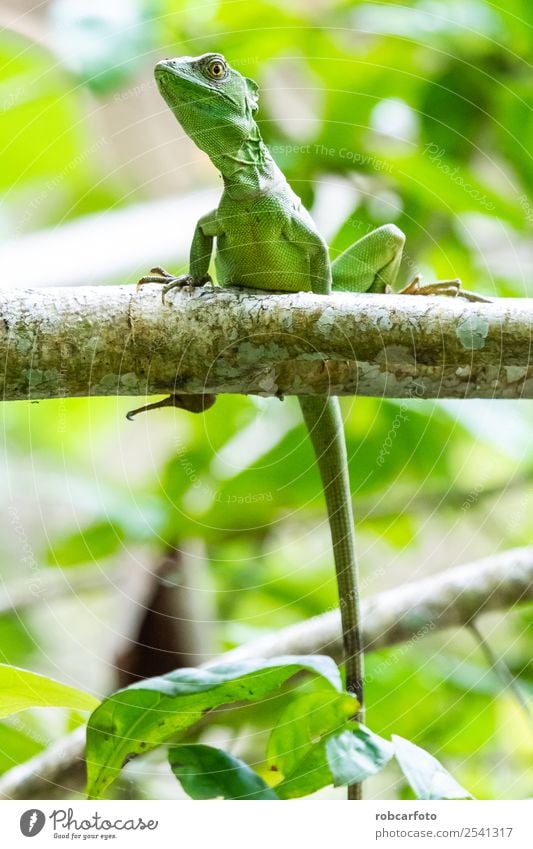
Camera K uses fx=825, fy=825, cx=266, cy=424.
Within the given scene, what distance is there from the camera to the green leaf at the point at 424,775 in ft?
5.23

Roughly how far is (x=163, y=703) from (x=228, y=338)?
747 mm

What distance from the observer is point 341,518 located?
2.20 m

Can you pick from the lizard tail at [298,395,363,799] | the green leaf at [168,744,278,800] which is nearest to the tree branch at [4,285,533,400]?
the lizard tail at [298,395,363,799]

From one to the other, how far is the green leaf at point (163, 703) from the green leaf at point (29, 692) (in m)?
0.06

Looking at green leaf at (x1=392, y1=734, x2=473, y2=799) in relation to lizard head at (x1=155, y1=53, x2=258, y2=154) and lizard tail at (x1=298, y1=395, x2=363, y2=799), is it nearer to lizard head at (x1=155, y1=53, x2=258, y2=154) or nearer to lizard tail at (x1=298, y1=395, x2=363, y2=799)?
lizard tail at (x1=298, y1=395, x2=363, y2=799)

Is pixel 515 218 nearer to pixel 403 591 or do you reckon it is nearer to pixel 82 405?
pixel 403 591

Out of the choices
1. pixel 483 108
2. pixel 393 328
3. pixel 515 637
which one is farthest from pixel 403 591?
pixel 483 108

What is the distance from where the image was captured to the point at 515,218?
103 inches

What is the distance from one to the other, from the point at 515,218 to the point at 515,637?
1.32 m

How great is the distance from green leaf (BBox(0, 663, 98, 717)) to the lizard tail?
82 cm

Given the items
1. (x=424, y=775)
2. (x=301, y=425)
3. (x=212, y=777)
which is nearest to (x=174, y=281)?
(x=301, y=425)

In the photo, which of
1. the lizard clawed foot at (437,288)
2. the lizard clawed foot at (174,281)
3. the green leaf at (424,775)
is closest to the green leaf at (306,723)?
the green leaf at (424,775)

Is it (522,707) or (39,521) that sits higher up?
(39,521)
